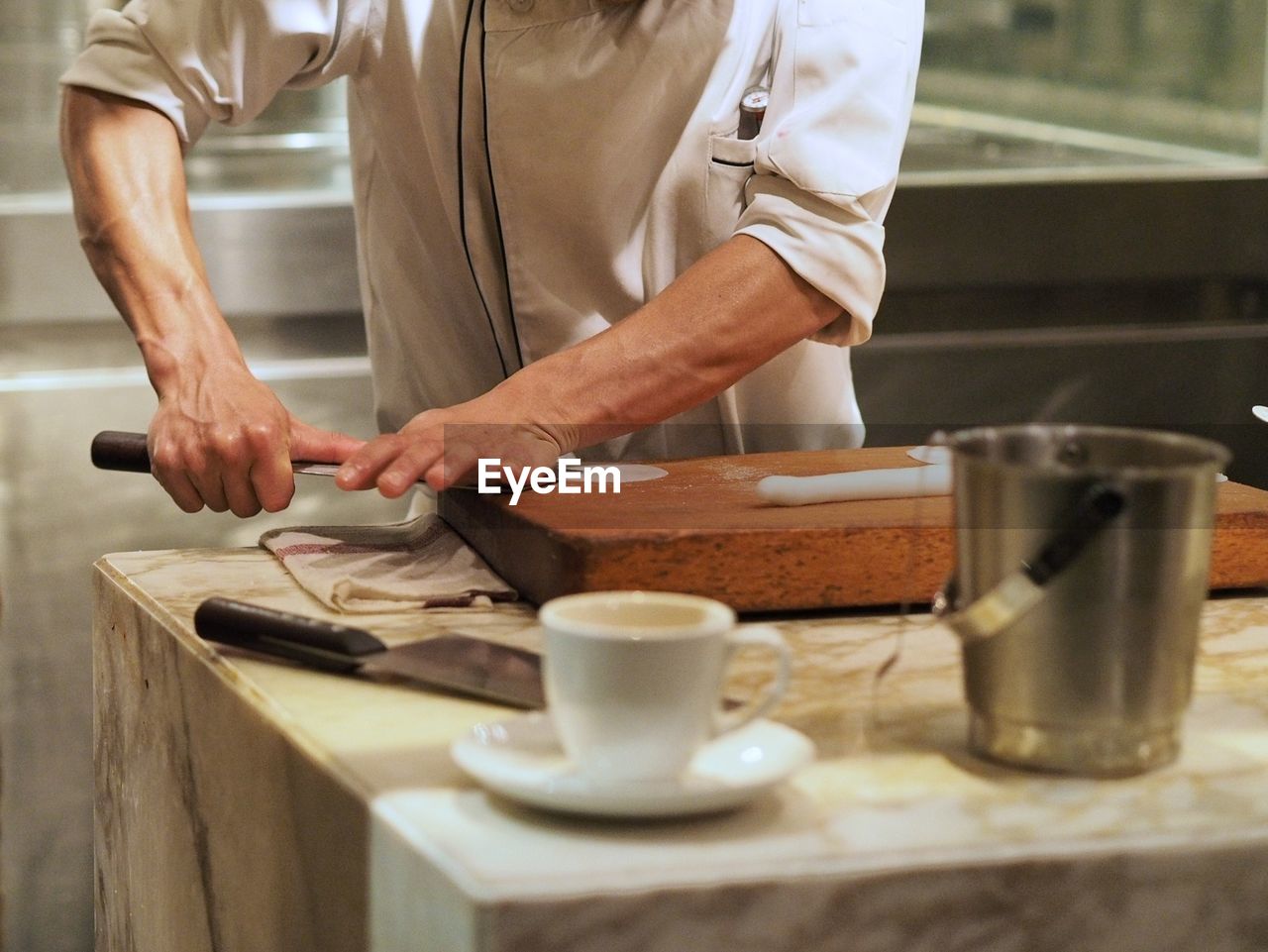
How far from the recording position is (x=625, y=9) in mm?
1431

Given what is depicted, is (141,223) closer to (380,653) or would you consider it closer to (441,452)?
(441,452)

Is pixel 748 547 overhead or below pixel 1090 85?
below

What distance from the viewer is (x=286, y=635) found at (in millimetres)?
894

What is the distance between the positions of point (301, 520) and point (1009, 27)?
1437 millimetres

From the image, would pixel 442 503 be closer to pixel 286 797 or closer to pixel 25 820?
pixel 286 797

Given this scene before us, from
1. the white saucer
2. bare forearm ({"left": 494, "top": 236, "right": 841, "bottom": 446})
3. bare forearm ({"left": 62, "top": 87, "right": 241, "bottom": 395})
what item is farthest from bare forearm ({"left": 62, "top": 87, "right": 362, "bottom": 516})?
the white saucer

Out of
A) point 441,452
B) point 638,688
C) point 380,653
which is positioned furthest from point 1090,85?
point 638,688

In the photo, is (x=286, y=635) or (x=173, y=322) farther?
(x=173, y=322)

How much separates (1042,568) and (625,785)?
21cm

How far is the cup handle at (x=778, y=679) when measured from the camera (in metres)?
0.67

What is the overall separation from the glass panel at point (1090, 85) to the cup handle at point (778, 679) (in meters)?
2.16

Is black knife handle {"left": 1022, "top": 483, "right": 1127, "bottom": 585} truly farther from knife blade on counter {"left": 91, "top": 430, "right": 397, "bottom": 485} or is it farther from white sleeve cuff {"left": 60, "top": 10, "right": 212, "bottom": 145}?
white sleeve cuff {"left": 60, "top": 10, "right": 212, "bottom": 145}

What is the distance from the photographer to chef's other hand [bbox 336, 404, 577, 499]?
46.8 inches

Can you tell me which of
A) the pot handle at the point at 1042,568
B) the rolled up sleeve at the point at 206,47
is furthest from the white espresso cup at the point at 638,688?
the rolled up sleeve at the point at 206,47
